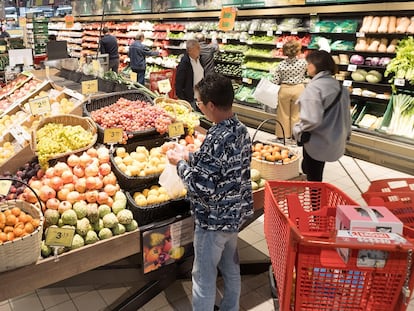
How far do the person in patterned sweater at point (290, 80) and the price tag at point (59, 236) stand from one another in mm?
4916

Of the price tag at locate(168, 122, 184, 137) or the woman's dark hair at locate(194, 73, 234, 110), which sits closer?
the woman's dark hair at locate(194, 73, 234, 110)

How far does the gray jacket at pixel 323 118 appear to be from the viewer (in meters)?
3.43

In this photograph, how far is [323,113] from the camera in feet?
11.4

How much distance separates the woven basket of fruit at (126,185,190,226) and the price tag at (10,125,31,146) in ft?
3.52

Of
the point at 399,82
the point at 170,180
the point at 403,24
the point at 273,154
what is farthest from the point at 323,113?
the point at 403,24

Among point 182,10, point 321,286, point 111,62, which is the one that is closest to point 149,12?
point 182,10

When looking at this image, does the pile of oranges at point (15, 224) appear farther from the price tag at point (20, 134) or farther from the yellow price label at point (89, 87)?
the yellow price label at point (89, 87)

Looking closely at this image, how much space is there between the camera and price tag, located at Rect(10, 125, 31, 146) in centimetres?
315

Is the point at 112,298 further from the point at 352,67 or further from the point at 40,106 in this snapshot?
the point at 352,67

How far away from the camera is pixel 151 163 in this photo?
2.93 meters

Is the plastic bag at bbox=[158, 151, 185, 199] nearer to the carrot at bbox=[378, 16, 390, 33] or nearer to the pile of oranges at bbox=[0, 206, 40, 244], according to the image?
the pile of oranges at bbox=[0, 206, 40, 244]

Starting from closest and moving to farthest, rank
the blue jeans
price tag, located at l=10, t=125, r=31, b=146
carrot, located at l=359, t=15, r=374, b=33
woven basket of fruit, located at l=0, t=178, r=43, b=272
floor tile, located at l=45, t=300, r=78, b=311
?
woven basket of fruit, located at l=0, t=178, r=43, b=272 → the blue jeans → floor tile, located at l=45, t=300, r=78, b=311 → price tag, located at l=10, t=125, r=31, b=146 → carrot, located at l=359, t=15, r=374, b=33

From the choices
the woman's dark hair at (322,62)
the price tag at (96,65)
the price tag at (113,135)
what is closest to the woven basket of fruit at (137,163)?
the price tag at (113,135)

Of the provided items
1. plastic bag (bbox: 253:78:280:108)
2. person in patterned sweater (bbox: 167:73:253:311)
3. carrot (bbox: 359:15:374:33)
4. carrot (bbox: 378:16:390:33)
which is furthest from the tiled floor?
carrot (bbox: 359:15:374:33)
